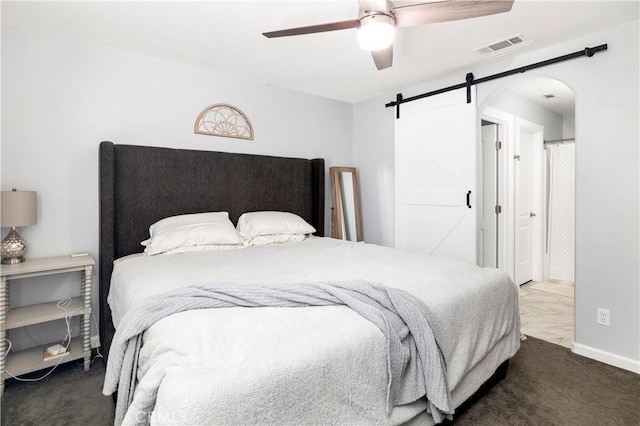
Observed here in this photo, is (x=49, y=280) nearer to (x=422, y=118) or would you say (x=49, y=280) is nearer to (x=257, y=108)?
(x=257, y=108)

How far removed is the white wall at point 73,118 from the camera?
7.90ft

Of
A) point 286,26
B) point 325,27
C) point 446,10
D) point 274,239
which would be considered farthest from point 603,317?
point 286,26

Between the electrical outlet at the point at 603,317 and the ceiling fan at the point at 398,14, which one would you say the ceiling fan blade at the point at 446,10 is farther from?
the electrical outlet at the point at 603,317

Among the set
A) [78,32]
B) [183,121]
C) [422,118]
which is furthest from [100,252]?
[422,118]

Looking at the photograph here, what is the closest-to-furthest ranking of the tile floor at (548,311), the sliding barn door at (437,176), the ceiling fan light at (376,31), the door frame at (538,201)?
the ceiling fan light at (376,31) < the tile floor at (548,311) < the sliding barn door at (437,176) < the door frame at (538,201)

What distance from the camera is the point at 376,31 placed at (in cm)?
181

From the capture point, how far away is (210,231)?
2.79 metres

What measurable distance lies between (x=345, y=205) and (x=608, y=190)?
103 inches

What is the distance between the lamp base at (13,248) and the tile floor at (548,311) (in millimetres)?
4067

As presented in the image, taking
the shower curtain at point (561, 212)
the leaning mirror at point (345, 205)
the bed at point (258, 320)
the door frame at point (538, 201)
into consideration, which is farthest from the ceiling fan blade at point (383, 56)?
the shower curtain at point (561, 212)

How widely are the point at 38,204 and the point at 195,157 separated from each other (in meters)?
1.24

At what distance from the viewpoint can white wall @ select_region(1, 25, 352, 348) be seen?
2.41 meters

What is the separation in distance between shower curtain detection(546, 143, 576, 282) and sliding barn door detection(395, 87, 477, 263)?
2105mm

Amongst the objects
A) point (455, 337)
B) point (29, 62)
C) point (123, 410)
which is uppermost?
point (29, 62)
